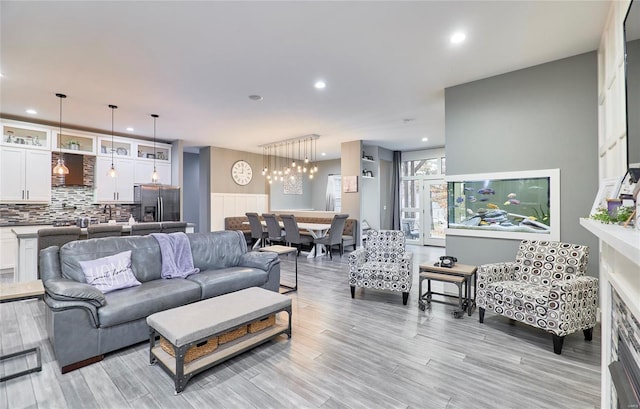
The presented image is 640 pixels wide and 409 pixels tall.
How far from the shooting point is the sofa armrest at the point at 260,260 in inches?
148

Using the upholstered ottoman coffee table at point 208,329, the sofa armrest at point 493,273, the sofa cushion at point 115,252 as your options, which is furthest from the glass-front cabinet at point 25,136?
the sofa armrest at point 493,273

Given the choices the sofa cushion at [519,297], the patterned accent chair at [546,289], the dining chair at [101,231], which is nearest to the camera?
the patterned accent chair at [546,289]

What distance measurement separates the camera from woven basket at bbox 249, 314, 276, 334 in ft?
8.51

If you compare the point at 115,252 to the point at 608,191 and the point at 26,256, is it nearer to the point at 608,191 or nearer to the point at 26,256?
the point at 26,256

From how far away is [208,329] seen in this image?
6.96 ft

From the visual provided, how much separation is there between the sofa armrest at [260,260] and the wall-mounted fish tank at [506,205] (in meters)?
2.47

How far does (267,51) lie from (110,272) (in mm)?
2722

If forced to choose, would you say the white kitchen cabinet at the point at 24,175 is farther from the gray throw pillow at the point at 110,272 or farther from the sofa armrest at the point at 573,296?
the sofa armrest at the point at 573,296

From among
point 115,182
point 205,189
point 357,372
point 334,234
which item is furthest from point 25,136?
point 357,372

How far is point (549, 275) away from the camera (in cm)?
298

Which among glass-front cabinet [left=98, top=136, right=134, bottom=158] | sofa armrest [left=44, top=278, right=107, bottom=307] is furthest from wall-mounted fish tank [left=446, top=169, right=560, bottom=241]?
glass-front cabinet [left=98, top=136, right=134, bottom=158]

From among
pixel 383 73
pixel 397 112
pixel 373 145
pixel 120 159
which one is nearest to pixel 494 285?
pixel 383 73

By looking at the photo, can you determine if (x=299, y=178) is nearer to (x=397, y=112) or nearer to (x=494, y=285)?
(x=397, y=112)

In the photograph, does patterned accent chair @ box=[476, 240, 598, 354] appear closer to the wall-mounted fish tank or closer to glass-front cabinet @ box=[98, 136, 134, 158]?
the wall-mounted fish tank
